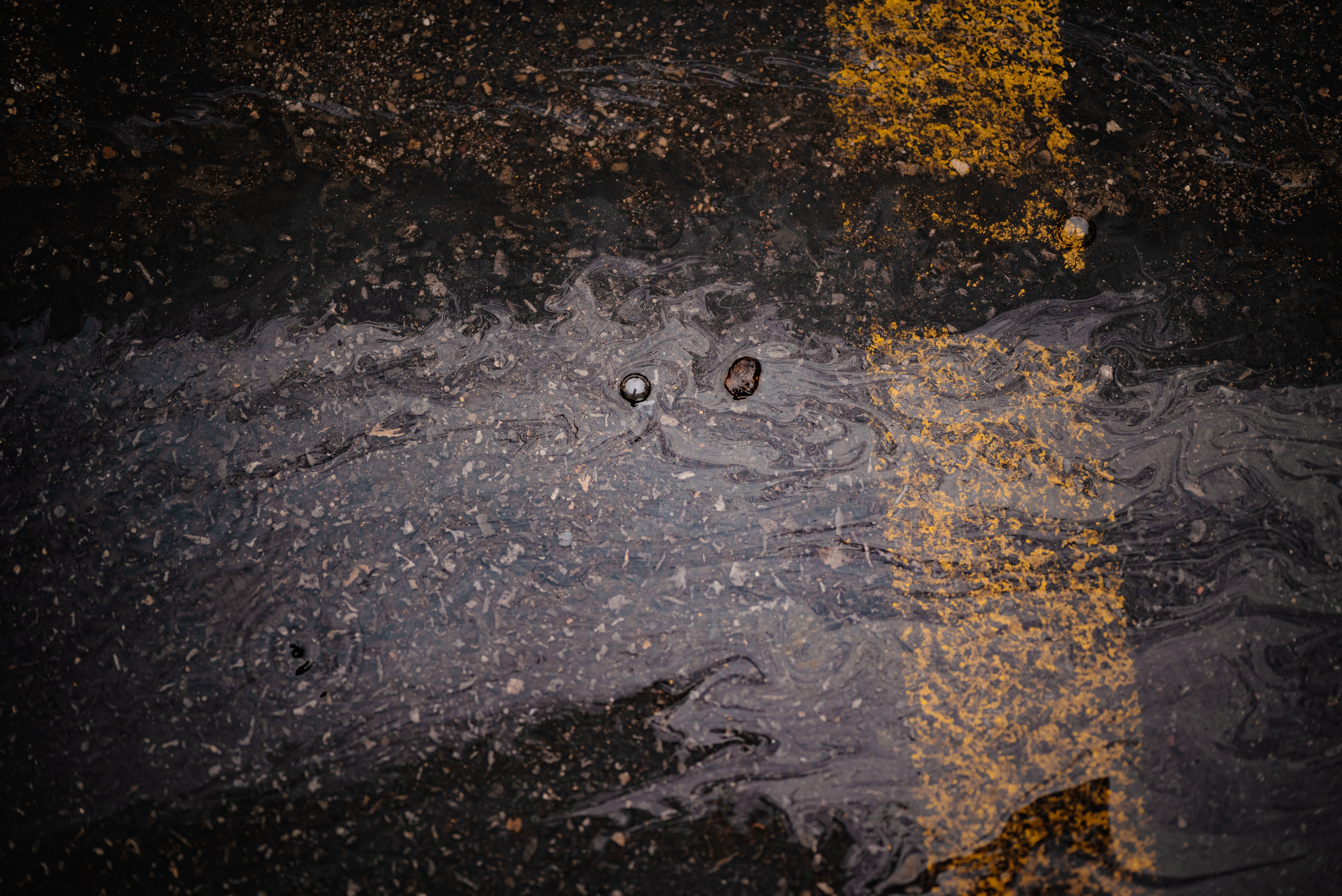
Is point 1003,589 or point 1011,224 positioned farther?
point 1011,224

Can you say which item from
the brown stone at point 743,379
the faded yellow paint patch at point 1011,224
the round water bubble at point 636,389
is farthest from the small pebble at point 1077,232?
the round water bubble at point 636,389

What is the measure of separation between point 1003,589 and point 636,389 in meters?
1.27

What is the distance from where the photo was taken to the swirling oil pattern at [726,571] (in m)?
1.88

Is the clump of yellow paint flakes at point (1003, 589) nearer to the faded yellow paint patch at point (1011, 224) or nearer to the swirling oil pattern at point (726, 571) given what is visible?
A: the swirling oil pattern at point (726, 571)

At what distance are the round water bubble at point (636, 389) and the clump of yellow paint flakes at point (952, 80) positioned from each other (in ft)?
3.34

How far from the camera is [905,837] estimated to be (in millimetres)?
1870

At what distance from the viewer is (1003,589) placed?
193cm

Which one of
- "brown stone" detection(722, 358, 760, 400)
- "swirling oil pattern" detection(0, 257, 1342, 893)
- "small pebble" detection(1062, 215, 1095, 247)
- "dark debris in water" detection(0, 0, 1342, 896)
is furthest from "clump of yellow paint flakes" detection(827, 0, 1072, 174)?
"brown stone" detection(722, 358, 760, 400)

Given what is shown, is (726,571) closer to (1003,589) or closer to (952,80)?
(1003,589)

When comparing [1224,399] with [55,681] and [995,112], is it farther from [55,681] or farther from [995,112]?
[55,681]

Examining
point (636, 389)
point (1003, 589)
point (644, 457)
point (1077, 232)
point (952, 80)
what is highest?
point (952, 80)

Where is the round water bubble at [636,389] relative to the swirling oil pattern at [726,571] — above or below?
above

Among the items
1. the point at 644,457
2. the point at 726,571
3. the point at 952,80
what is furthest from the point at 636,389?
the point at 952,80

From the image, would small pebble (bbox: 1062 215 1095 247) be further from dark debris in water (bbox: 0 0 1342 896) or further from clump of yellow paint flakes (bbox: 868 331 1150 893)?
clump of yellow paint flakes (bbox: 868 331 1150 893)
